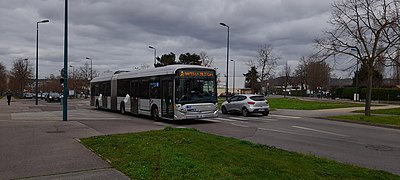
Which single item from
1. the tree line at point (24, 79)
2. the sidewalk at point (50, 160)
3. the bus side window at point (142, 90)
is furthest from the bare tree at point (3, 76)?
the sidewalk at point (50, 160)

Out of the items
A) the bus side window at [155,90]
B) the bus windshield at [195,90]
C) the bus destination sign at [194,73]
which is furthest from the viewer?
the bus side window at [155,90]

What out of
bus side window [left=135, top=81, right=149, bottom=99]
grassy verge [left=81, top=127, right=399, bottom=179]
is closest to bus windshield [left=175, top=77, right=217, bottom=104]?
bus side window [left=135, top=81, right=149, bottom=99]

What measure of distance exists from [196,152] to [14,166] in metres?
3.68

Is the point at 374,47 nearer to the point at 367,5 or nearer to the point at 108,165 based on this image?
the point at 367,5

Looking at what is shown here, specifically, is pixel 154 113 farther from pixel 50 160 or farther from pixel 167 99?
pixel 50 160

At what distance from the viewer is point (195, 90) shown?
18.5 m

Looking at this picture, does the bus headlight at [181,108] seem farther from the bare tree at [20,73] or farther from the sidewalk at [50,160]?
the bare tree at [20,73]

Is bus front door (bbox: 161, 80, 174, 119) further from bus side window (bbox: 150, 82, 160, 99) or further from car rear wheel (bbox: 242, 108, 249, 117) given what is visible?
car rear wheel (bbox: 242, 108, 249, 117)

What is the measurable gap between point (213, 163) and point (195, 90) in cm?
1161

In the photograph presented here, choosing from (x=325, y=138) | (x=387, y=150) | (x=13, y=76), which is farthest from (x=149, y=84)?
(x=13, y=76)

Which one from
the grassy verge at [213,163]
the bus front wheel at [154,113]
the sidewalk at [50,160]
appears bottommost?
the sidewalk at [50,160]

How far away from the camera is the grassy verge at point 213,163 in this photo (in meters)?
6.21

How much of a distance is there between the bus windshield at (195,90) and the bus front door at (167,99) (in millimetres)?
472

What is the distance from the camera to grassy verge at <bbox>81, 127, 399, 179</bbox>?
621 centimetres
